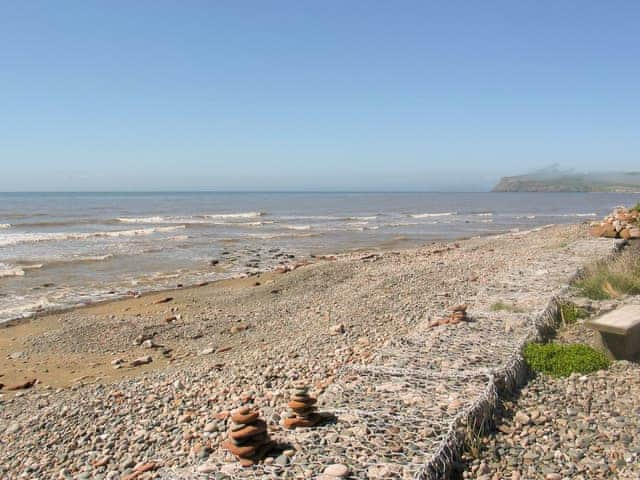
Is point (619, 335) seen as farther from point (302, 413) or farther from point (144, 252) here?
point (144, 252)

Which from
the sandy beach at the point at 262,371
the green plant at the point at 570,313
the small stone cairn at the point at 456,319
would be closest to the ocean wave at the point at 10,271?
the sandy beach at the point at 262,371

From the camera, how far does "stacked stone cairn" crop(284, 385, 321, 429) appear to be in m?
5.02

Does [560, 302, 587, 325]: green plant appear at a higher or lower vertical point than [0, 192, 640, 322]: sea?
higher

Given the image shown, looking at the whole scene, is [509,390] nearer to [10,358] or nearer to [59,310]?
[10,358]

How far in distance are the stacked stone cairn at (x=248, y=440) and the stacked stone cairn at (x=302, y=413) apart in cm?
40

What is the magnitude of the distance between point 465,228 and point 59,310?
30.6 metres

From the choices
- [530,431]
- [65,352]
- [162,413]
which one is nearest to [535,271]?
[530,431]

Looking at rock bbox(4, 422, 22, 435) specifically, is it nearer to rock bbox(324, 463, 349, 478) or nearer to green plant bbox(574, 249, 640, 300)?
rock bbox(324, 463, 349, 478)

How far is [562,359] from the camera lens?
645cm

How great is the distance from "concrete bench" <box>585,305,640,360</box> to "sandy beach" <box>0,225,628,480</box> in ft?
3.08

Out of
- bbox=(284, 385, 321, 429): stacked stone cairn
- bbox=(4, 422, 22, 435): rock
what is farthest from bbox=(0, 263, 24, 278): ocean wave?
bbox=(284, 385, 321, 429): stacked stone cairn

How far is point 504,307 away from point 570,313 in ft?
3.34

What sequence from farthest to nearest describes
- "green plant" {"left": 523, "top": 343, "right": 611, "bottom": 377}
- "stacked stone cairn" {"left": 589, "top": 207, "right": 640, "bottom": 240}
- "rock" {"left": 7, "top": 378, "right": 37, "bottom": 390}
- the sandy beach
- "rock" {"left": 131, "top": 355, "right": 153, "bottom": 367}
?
"stacked stone cairn" {"left": 589, "top": 207, "right": 640, "bottom": 240} < "rock" {"left": 131, "top": 355, "right": 153, "bottom": 367} < "rock" {"left": 7, "top": 378, "right": 37, "bottom": 390} < "green plant" {"left": 523, "top": 343, "right": 611, "bottom": 377} < the sandy beach

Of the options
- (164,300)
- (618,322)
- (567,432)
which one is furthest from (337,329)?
(164,300)
